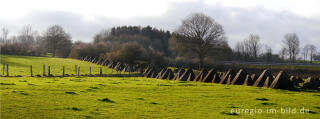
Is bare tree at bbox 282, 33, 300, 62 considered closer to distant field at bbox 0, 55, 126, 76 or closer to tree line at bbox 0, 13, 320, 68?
tree line at bbox 0, 13, 320, 68

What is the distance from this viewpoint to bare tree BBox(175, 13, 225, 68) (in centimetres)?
6297

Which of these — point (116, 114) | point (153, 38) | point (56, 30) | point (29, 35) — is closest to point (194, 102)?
point (116, 114)

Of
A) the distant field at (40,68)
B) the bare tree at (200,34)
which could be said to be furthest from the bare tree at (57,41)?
the bare tree at (200,34)

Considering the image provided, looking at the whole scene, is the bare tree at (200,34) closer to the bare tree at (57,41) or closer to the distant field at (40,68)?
the distant field at (40,68)

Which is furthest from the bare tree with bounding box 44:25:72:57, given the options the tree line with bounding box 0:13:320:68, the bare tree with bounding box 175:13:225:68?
the bare tree with bounding box 175:13:225:68

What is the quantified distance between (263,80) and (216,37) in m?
37.1

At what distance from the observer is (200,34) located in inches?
2516

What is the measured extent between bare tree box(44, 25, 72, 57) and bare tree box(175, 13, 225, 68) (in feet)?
161

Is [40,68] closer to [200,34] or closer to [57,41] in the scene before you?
[200,34]

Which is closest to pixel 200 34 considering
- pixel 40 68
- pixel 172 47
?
pixel 172 47

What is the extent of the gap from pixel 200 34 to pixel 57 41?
179ft

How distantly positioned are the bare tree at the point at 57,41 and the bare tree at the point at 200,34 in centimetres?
4898

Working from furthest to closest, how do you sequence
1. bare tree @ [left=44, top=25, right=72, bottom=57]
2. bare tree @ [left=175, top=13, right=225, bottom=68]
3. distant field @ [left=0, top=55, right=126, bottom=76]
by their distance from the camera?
bare tree @ [left=44, top=25, right=72, bottom=57] < bare tree @ [left=175, top=13, right=225, bottom=68] < distant field @ [left=0, top=55, right=126, bottom=76]

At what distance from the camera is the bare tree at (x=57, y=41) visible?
99.9 m
